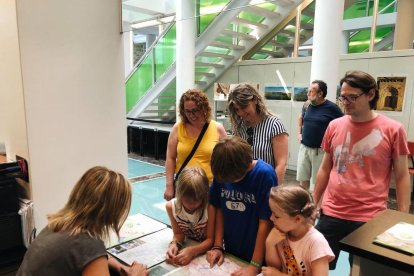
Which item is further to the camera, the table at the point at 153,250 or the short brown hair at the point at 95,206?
the table at the point at 153,250

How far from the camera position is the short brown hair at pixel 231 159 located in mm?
1225

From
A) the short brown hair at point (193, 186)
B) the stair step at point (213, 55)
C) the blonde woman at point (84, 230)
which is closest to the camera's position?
the blonde woman at point (84, 230)

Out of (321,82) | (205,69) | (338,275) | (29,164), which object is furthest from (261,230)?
(205,69)

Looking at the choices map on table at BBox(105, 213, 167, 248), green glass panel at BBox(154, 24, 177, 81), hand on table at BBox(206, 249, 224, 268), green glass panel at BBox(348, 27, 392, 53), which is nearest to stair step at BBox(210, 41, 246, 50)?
green glass panel at BBox(154, 24, 177, 81)

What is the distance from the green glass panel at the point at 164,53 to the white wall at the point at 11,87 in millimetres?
3929

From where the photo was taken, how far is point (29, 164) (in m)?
2.15

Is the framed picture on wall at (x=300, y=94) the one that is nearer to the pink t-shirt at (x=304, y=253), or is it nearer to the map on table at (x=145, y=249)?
the map on table at (x=145, y=249)

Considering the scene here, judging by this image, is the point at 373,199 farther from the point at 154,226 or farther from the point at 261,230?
the point at 154,226

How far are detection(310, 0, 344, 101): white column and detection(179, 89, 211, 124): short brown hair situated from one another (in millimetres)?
2230

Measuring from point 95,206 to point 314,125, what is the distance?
2.99m

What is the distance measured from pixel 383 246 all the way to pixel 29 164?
7.07 ft

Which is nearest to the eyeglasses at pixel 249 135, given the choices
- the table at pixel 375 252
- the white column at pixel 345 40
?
the table at pixel 375 252

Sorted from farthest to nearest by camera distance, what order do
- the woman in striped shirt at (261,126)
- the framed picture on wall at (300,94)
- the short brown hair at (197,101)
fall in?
the framed picture on wall at (300,94) < the short brown hair at (197,101) < the woman in striped shirt at (261,126)

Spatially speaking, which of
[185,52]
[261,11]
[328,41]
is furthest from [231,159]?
[261,11]
